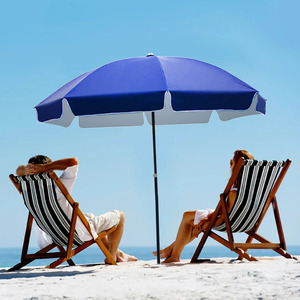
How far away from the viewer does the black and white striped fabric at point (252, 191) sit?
16.5 feet

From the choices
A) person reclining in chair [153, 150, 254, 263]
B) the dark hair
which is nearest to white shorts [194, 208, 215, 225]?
person reclining in chair [153, 150, 254, 263]

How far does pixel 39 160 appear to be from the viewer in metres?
5.10

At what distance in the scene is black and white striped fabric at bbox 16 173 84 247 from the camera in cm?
494

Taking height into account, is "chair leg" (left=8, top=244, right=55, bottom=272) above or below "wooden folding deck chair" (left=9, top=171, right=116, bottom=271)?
below

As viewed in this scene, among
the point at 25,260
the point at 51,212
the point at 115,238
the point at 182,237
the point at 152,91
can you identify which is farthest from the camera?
the point at 115,238

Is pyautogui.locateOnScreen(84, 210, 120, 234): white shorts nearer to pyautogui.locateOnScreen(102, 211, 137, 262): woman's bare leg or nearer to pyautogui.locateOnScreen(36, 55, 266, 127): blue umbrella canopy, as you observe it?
pyautogui.locateOnScreen(102, 211, 137, 262): woman's bare leg

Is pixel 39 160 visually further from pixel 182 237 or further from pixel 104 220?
pixel 182 237

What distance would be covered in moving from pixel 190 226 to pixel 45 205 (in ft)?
5.33

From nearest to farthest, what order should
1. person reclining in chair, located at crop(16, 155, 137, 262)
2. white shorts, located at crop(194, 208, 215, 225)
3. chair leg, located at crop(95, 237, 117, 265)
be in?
person reclining in chair, located at crop(16, 155, 137, 262), chair leg, located at crop(95, 237, 117, 265), white shorts, located at crop(194, 208, 215, 225)

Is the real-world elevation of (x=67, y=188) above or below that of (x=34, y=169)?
below

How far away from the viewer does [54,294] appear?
3.31 m

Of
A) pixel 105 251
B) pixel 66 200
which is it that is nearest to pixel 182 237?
pixel 105 251

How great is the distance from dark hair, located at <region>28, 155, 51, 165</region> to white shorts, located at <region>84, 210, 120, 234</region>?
790mm

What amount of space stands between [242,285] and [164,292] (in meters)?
0.53
